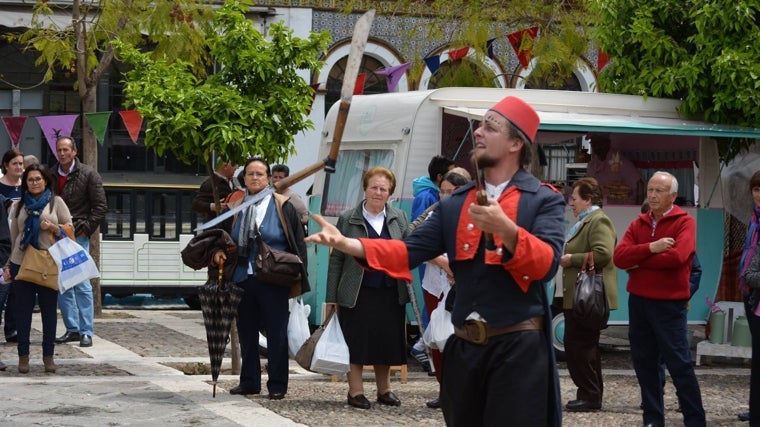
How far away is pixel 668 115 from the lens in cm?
1442

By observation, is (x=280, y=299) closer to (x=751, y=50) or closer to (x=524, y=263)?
(x=524, y=263)

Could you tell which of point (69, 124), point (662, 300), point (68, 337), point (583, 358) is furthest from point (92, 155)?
point (662, 300)

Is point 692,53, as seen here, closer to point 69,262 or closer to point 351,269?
point 351,269

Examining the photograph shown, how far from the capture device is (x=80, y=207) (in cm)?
1387

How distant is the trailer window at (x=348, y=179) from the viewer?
45.6ft

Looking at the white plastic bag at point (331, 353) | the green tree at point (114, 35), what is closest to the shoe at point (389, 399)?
the white plastic bag at point (331, 353)

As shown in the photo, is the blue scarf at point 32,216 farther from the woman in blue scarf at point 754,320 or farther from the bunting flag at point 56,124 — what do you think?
the bunting flag at point 56,124

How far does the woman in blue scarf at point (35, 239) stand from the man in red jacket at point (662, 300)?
16.1 ft

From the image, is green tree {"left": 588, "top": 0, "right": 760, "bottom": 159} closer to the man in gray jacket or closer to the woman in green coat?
the woman in green coat

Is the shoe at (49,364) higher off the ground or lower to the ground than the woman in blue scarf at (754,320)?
lower

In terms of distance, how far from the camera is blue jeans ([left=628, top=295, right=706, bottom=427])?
887cm

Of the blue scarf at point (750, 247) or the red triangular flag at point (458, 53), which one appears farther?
the red triangular flag at point (458, 53)

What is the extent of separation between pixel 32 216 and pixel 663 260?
5.42 m

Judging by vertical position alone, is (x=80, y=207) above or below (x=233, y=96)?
below
